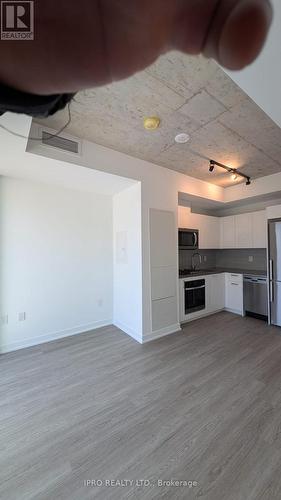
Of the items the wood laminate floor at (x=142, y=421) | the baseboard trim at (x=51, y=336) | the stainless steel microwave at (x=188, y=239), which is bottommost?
the wood laminate floor at (x=142, y=421)

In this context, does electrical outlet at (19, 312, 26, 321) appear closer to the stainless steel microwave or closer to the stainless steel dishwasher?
the stainless steel microwave

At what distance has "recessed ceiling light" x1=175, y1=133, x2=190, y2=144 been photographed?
218 centimetres

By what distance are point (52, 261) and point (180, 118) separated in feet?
7.75

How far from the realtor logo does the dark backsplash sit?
3.89 meters

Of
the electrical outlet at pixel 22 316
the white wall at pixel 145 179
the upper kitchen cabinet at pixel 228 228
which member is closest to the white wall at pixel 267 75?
the white wall at pixel 145 179

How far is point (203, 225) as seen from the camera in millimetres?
4016

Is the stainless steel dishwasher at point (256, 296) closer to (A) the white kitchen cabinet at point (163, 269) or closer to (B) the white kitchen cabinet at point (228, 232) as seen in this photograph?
(B) the white kitchen cabinet at point (228, 232)

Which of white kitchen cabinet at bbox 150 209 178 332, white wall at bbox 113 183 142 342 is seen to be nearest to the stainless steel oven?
white kitchen cabinet at bbox 150 209 178 332

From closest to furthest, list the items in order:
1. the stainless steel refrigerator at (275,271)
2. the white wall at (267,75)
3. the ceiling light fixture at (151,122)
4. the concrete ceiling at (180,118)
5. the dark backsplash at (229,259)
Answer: the white wall at (267,75), the concrete ceiling at (180,118), the ceiling light fixture at (151,122), the stainless steel refrigerator at (275,271), the dark backsplash at (229,259)

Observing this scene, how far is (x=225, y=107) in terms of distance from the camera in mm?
1774

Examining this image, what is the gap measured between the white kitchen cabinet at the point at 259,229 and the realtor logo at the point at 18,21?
4.09m

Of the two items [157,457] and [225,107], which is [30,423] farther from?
[225,107]

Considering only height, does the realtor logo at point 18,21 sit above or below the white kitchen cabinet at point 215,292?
above

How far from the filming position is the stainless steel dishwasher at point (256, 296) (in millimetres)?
3381
